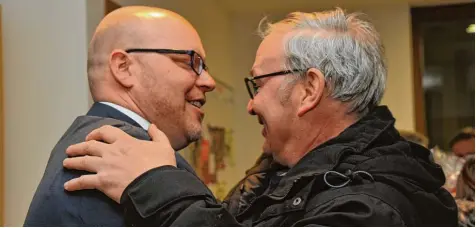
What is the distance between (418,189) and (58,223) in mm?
655

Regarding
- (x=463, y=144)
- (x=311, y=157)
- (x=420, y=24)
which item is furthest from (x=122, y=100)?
(x=420, y=24)

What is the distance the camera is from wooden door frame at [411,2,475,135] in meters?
4.52

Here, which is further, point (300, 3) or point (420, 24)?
point (420, 24)

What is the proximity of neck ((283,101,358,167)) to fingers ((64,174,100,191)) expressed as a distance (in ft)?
1.65

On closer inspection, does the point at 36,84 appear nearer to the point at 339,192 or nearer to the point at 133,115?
the point at 133,115

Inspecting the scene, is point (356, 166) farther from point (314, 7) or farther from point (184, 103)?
point (314, 7)

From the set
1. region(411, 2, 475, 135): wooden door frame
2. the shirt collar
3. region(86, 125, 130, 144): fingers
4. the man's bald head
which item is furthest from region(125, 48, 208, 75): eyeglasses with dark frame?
region(411, 2, 475, 135): wooden door frame

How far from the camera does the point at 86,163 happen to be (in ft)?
3.62

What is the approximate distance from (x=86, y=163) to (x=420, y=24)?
3852mm

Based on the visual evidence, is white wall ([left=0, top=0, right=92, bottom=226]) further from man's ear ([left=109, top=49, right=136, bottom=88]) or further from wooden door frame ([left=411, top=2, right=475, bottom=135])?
wooden door frame ([left=411, top=2, right=475, bottom=135])

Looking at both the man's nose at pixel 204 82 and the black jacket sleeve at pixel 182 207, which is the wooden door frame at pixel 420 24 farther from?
the black jacket sleeve at pixel 182 207

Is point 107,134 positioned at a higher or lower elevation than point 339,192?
higher

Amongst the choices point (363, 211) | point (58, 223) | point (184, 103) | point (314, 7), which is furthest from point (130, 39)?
point (314, 7)

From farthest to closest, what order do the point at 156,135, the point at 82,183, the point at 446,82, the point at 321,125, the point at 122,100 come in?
the point at 446,82
the point at 321,125
the point at 122,100
the point at 156,135
the point at 82,183
